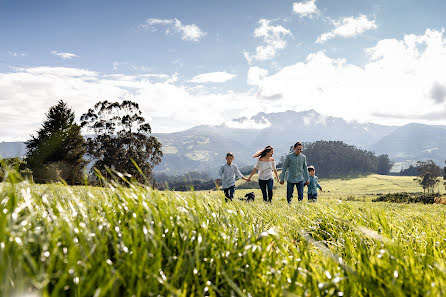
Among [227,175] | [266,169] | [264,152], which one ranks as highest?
[264,152]

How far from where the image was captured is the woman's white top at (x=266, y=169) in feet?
46.7

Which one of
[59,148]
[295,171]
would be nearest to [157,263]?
[295,171]

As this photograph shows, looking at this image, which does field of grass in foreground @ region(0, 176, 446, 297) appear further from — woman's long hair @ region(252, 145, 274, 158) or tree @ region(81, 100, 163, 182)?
tree @ region(81, 100, 163, 182)

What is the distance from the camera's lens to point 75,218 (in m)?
2.70

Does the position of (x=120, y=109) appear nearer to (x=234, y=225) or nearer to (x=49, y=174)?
(x=49, y=174)

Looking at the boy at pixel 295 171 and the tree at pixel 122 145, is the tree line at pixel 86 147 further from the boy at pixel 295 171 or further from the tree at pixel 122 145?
the boy at pixel 295 171

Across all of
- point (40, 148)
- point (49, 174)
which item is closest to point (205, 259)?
point (49, 174)

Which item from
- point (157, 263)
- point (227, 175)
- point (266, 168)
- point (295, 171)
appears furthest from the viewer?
point (295, 171)

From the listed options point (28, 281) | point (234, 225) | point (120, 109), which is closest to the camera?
point (28, 281)

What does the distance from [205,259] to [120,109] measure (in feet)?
211

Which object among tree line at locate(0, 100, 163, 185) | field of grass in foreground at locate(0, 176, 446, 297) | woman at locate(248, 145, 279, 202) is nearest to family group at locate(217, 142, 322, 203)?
woman at locate(248, 145, 279, 202)

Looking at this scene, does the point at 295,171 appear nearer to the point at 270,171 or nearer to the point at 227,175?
the point at 270,171

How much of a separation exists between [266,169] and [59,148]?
50607 mm

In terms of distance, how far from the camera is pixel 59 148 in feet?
178
